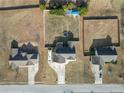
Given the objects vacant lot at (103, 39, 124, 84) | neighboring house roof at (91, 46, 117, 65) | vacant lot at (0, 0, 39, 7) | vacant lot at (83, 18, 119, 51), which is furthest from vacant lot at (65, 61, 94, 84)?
vacant lot at (0, 0, 39, 7)

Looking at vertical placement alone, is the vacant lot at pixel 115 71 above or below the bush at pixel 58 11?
below

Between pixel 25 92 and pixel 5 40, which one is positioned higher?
pixel 5 40

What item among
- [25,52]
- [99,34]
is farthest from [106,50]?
[25,52]

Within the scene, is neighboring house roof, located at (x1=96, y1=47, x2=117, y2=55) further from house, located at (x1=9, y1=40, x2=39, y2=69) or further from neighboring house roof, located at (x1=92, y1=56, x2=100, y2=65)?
house, located at (x1=9, y1=40, x2=39, y2=69)

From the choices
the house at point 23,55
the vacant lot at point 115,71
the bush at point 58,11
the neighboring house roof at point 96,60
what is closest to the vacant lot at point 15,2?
the bush at point 58,11

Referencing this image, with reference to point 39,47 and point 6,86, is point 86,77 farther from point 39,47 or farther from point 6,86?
point 6,86

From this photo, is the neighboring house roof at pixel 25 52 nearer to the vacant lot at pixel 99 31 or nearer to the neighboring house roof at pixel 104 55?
the vacant lot at pixel 99 31

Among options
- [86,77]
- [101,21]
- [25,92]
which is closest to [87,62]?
[86,77]
